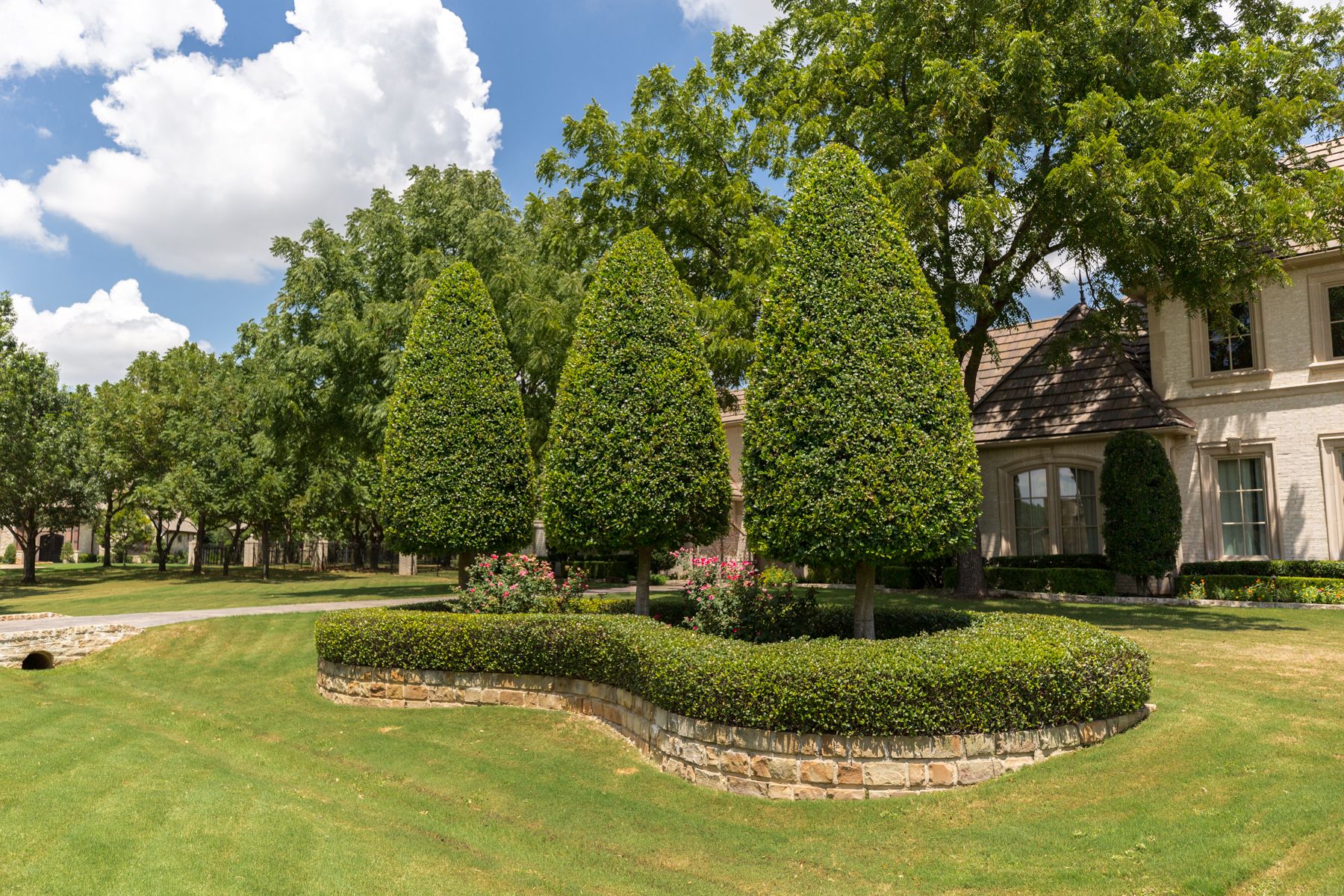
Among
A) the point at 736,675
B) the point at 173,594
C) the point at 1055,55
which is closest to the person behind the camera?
the point at 736,675

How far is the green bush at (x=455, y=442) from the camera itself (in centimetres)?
1305

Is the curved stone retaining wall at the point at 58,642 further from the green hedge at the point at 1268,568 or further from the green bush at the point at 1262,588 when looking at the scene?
the green hedge at the point at 1268,568

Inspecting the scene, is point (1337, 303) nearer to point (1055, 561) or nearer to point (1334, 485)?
point (1334, 485)

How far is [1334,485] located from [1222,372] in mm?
3316

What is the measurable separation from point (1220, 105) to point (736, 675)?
13881 mm

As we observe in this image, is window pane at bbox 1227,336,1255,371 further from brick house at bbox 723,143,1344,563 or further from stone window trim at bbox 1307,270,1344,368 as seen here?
stone window trim at bbox 1307,270,1344,368

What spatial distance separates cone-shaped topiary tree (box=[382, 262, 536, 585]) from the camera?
13.0 metres

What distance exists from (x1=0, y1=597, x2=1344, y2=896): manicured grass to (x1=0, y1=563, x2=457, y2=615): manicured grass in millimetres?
14421

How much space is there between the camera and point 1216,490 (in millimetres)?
19719

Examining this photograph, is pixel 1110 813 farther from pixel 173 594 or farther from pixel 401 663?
pixel 173 594

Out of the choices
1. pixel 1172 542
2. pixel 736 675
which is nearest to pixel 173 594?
pixel 736 675

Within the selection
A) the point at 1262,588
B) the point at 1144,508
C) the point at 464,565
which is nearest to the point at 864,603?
the point at 464,565

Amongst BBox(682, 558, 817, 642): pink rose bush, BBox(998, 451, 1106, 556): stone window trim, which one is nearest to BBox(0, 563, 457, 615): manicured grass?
BBox(682, 558, 817, 642): pink rose bush

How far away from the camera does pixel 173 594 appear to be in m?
27.8
